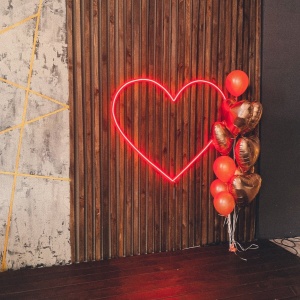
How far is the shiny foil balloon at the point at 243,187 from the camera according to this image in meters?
3.35

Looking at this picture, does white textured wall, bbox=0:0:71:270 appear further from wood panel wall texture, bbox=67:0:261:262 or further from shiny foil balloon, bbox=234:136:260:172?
shiny foil balloon, bbox=234:136:260:172

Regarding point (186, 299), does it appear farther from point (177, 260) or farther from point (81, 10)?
point (81, 10)

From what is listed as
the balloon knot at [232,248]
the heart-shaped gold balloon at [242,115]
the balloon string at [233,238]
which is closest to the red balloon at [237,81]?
the heart-shaped gold balloon at [242,115]

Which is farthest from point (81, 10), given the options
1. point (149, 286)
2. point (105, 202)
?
point (149, 286)

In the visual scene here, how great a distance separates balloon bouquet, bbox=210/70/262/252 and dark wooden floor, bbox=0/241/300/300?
1.76 ft

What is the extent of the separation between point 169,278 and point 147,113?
1.54 meters

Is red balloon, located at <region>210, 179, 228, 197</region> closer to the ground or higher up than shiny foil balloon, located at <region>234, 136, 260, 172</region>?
closer to the ground

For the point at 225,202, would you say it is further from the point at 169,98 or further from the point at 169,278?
the point at 169,98

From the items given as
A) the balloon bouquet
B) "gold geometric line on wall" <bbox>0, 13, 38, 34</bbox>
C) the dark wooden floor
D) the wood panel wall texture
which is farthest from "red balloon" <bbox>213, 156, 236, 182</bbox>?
"gold geometric line on wall" <bbox>0, 13, 38, 34</bbox>

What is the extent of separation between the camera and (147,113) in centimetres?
362

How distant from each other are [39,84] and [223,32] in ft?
6.44

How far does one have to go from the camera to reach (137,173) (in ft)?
11.8

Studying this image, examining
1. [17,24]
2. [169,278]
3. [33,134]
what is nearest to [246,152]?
[169,278]

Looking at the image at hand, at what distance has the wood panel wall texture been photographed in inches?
134
